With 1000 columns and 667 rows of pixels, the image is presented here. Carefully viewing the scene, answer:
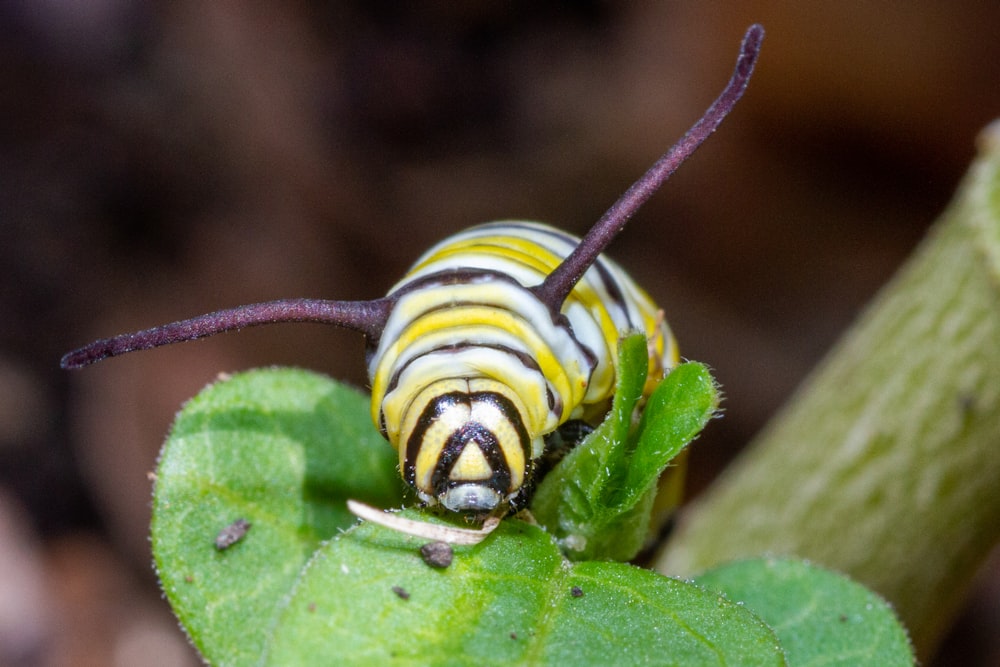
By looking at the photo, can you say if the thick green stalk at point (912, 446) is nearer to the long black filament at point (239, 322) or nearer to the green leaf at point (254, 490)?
the green leaf at point (254, 490)

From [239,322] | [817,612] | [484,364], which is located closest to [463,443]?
[484,364]

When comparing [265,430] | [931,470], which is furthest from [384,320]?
[931,470]

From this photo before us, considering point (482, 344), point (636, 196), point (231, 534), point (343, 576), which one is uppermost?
point (636, 196)

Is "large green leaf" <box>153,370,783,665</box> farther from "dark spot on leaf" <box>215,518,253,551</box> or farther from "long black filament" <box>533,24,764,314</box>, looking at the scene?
"long black filament" <box>533,24,764,314</box>

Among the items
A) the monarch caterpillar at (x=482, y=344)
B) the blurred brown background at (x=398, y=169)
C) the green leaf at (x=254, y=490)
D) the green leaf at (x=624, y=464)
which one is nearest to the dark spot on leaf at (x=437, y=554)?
the monarch caterpillar at (x=482, y=344)

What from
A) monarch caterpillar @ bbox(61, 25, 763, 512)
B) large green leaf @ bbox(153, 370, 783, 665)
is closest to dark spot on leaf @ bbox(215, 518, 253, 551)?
large green leaf @ bbox(153, 370, 783, 665)

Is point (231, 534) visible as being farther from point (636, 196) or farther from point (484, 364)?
point (636, 196)
